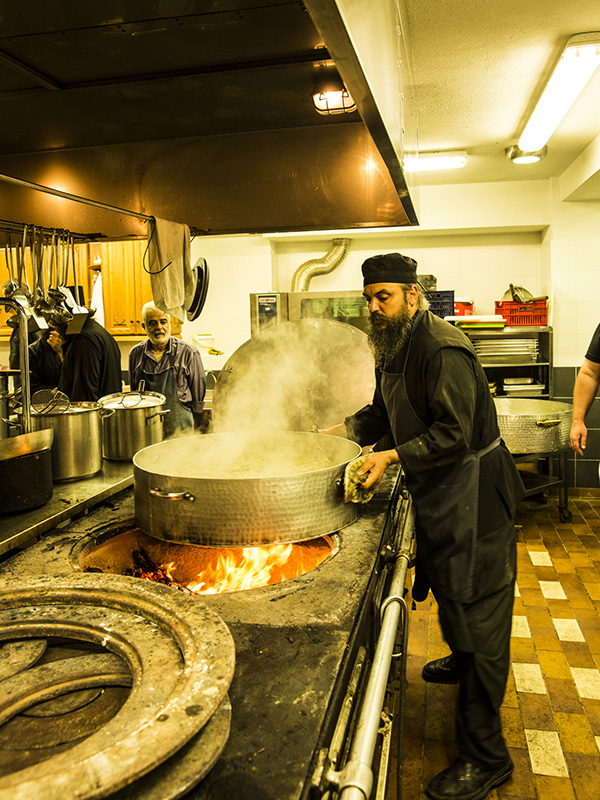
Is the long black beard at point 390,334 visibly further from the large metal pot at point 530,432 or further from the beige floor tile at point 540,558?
the beige floor tile at point 540,558

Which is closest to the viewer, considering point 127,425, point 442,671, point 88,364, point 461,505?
point 461,505

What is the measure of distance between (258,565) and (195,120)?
153 cm

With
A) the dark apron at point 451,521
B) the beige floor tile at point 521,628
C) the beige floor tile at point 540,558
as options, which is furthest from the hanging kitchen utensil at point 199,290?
the beige floor tile at point 540,558

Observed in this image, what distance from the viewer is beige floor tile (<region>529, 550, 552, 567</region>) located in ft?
13.3

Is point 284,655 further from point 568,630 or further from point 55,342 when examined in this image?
point 55,342

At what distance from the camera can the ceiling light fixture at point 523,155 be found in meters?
4.93

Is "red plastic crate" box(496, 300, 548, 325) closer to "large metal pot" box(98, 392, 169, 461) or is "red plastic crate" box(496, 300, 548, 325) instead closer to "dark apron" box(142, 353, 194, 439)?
"dark apron" box(142, 353, 194, 439)

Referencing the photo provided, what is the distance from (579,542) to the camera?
4477 mm

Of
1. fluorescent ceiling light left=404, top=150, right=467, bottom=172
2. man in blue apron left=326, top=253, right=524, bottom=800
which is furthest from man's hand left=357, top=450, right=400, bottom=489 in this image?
fluorescent ceiling light left=404, top=150, right=467, bottom=172

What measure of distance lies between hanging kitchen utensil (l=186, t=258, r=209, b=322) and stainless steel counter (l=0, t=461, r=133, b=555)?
791mm

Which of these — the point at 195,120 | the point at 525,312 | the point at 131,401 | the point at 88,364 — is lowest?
the point at 131,401

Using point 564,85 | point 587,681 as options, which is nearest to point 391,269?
point 587,681

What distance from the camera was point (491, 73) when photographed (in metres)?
3.63

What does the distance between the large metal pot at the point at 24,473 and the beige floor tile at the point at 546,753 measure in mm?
2116
